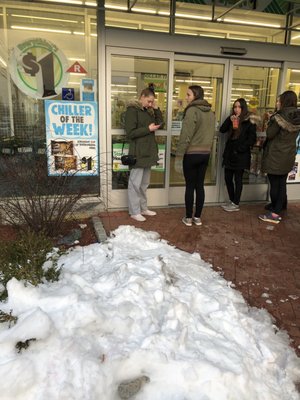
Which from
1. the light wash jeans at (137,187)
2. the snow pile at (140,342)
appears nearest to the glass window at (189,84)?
the light wash jeans at (137,187)

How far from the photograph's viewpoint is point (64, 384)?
2.02m

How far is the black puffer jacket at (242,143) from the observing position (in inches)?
225

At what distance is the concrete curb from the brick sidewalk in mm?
101

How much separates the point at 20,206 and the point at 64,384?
8.60 ft

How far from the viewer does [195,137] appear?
4.96 meters

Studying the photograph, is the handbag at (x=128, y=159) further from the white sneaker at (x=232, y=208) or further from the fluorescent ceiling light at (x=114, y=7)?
the fluorescent ceiling light at (x=114, y=7)

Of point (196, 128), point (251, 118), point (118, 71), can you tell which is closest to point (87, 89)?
point (118, 71)

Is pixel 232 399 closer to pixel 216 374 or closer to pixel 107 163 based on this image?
pixel 216 374

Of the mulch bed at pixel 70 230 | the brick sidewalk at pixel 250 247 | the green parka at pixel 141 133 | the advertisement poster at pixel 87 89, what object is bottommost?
the brick sidewalk at pixel 250 247

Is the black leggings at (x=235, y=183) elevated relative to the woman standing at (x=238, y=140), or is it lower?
lower

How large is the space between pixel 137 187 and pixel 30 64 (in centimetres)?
235

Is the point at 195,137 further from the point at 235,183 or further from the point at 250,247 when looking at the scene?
the point at 250,247

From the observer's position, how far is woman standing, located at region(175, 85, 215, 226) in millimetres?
4898

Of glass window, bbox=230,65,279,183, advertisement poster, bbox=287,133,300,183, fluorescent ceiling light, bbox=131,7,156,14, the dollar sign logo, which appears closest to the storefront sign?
the dollar sign logo
